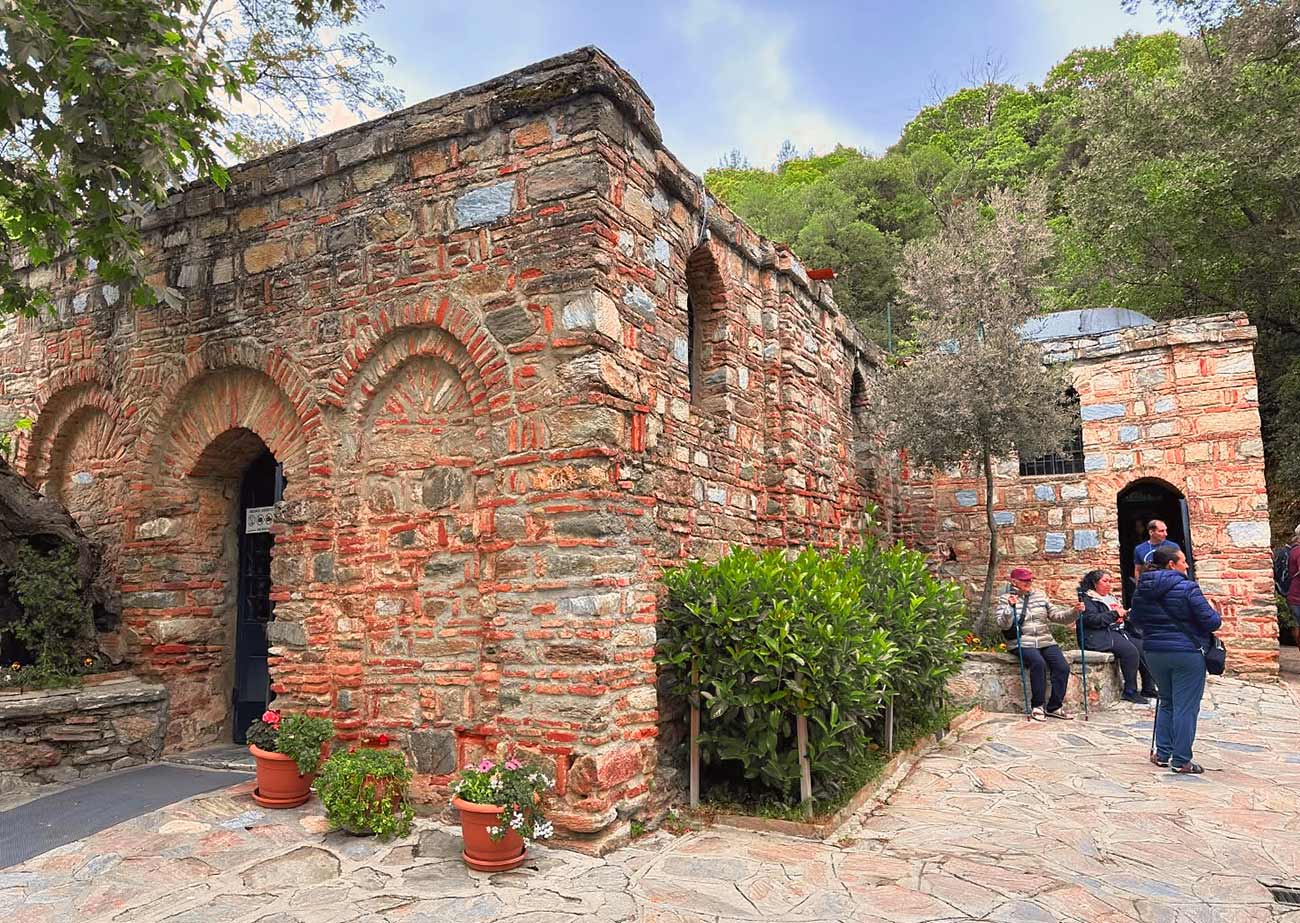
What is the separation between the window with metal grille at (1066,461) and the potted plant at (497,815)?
31.0 ft

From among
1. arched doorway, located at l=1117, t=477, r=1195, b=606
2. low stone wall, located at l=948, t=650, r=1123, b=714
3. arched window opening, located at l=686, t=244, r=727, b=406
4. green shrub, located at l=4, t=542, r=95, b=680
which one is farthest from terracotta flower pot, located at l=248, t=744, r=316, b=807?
arched doorway, located at l=1117, t=477, r=1195, b=606

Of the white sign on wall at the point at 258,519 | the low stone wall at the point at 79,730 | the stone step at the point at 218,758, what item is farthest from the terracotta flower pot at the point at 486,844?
the white sign on wall at the point at 258,519

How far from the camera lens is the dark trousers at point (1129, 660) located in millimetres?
9094

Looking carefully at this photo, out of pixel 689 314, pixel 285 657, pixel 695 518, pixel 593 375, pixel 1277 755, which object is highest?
pixel 689 314

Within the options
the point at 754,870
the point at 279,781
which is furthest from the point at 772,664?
the point at 279,781

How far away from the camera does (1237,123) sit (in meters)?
14.1

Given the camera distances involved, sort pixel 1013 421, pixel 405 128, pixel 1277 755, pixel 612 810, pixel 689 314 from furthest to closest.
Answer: pixel 1013 421 < pixel 689 314 < pixel 1277 755 < pixel 405 128 < pixel 612 810

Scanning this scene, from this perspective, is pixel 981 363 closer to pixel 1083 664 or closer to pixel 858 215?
pixel 1083 664

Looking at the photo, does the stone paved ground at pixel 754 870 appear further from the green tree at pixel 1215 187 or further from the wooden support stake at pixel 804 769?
the green tree at pixel 1215 187

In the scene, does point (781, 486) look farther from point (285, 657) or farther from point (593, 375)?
point (285, 657)

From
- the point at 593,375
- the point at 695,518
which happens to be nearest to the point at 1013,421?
the point at 695,518

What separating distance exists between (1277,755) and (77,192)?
9757 mm

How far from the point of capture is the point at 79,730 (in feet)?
19.5

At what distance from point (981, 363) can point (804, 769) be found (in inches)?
241
